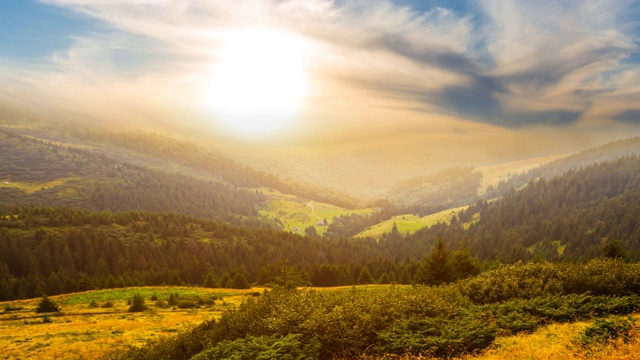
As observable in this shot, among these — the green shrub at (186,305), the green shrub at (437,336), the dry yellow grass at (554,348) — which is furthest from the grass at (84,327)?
the dry yellow grass at (554,348)

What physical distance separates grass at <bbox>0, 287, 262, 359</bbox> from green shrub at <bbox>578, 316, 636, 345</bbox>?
138ft

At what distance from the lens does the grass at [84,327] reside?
125ft

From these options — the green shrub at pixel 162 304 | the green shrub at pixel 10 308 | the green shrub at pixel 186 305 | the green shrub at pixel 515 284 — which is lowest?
the green shrub at pixel 186 305

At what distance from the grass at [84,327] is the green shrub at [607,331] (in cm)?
4205

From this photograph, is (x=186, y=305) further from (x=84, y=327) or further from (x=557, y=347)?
(x=557, y=347)

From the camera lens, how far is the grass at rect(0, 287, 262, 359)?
3816cm

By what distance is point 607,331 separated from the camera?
2000 cm

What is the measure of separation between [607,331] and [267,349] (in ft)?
69.4

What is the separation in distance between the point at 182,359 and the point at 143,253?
19085cm

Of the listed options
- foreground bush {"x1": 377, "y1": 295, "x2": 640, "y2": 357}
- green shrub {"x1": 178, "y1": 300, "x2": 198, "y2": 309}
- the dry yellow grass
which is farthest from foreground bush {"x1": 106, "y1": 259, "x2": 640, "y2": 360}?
green shrub {"x1": 178, "y1": 300, "x2": 198, "y2": 309}

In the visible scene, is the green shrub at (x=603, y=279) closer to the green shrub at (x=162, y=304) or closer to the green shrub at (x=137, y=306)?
the green shrub at (x=162, y=304)

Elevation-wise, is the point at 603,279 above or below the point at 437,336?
above

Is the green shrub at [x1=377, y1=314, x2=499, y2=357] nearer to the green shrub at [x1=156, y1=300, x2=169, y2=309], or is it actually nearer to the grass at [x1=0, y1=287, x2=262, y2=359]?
the grass at [x1=0, y1=287, x2=262, y2=359]

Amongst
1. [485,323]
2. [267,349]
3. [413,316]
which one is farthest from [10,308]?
[485,323]
